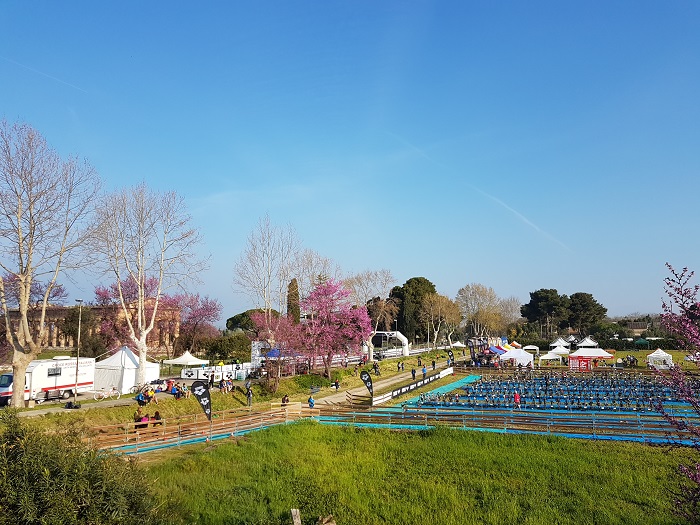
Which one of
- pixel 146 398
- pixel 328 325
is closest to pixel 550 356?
pixel 328 325

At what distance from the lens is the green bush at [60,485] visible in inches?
265

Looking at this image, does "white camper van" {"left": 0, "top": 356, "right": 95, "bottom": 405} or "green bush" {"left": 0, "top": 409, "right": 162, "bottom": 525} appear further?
"white camper van" {"left": 0, "top": 356, "right": 95, "bottom": 405}

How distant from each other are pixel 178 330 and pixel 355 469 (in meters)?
40.2

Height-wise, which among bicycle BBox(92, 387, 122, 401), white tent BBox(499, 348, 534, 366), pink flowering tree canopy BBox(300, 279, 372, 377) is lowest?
white tent BBox(499, 348, 534, 366)

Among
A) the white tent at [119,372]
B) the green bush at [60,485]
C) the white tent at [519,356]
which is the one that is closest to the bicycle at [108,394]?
the white tent at [119,372]

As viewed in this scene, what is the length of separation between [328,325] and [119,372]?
20146 millimetres

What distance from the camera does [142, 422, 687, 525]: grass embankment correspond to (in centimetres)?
1417

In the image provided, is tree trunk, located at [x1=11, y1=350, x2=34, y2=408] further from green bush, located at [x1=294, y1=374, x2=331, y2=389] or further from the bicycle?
green bush, located at [x1=294, y1=374, x2=331, y2=389]

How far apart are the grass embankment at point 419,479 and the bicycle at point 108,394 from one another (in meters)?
10.7

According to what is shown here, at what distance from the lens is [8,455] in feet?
23.6

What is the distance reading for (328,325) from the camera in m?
46.2

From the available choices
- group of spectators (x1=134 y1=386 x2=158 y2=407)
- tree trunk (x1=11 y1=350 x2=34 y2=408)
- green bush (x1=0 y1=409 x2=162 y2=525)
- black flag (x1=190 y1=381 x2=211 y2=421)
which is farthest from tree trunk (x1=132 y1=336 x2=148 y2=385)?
green bush (x1=0 y1=409 x2=162 y2=525)

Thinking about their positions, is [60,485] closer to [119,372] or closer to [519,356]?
[119,372]

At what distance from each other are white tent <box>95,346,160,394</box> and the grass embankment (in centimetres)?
1134
